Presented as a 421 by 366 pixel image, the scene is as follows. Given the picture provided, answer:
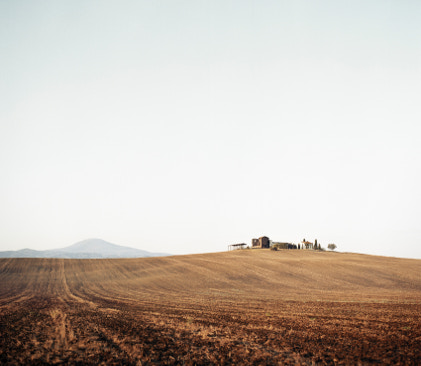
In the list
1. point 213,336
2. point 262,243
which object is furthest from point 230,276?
point 262,243

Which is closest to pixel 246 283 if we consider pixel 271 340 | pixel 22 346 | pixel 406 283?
pixel 406 283

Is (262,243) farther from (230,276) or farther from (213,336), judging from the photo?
(213,336)

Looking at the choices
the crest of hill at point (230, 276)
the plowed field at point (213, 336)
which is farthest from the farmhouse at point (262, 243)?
the plowed field at point (213, 336)

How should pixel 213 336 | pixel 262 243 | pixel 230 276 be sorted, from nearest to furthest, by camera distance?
pixel 213 336
pixel 230 276
pixel 262 243

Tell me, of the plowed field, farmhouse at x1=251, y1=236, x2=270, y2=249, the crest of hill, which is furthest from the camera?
farmhouse at x1=251, y1=236, x2=270, y2=249

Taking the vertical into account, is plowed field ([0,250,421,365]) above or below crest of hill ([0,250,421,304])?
above

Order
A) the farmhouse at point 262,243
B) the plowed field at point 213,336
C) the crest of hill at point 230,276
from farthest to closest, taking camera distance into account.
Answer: the farmhouse at point 262,243, the crest of hill at point 230,276, the plowed field at point 213,336

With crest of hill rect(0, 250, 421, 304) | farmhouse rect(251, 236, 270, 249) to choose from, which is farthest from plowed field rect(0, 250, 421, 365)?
farmhouse rect(251, 236, 270, 249)

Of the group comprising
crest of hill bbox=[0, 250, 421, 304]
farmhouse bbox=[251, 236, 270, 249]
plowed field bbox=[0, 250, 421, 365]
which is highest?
farmhouse bbox=[251, 236, 270, 249]

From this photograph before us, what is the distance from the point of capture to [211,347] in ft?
43.7

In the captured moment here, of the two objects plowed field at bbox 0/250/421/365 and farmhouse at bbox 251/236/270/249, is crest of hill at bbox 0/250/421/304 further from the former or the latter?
farmhouse at bbox 251/236/270/249

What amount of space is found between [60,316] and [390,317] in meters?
22.3

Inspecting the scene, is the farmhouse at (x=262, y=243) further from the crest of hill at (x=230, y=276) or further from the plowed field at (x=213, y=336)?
the plowed field at (x=213, y=336)

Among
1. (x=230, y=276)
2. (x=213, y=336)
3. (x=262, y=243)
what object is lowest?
(x=230, y=276)
